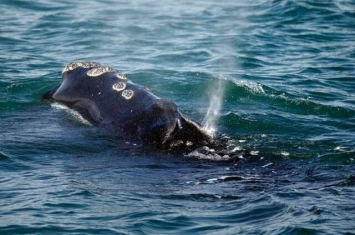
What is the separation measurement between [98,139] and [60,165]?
0.97 metres

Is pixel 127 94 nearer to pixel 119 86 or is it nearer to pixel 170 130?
pixel 119 86

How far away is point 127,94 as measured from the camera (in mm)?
11391

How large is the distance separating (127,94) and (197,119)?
177 cm

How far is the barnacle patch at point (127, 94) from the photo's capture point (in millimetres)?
11328

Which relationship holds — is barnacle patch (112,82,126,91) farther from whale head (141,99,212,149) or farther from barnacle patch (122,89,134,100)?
whale head (141,99,212,149)

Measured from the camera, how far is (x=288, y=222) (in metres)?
8.16

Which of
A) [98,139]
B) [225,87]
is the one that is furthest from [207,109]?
[98,139]

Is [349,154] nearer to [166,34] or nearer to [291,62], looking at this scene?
[291,62]

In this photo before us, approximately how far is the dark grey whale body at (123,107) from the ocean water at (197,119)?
23 centimetres

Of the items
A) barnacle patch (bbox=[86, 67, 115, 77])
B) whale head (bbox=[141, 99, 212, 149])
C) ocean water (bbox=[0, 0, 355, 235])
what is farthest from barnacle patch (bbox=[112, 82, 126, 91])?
whale head (bbox=[141, 99, 212, 149])

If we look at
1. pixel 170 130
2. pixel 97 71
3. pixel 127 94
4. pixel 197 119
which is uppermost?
pixel 97 71

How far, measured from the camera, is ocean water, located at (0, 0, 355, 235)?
850 centimetres

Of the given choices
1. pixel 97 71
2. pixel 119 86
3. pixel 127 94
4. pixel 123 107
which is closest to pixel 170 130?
pixel 123 107

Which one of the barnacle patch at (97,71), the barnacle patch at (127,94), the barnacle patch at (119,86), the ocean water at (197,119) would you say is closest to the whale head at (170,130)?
the ocean water at (197,119)
